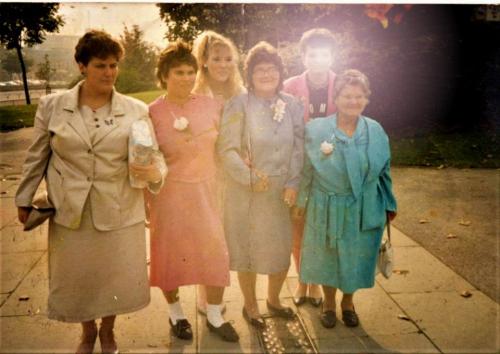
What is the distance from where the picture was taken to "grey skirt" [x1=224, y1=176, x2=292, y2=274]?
3.37 metres

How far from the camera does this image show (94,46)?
110 inches

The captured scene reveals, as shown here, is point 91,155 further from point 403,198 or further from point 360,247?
point 403,198

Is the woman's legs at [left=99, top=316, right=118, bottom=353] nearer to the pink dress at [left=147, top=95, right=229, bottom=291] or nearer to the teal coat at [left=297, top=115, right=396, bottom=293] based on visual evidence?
the pink dress at [left=147, top=95, right=229, bottom=291]

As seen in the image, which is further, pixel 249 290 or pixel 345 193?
pixel 249 290

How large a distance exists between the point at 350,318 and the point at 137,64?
251cm

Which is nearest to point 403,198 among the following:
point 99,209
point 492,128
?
point 492,128

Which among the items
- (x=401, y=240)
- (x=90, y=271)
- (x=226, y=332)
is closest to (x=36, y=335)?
(x=90, y=271)

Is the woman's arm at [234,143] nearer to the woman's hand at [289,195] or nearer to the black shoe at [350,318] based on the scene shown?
the woman's hand at [289,195]

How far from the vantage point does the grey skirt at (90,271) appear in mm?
2943

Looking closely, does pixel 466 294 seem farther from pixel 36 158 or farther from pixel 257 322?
pixel 36 158

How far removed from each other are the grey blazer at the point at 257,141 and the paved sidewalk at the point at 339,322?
1141 mm

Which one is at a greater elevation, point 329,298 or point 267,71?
point 267,71

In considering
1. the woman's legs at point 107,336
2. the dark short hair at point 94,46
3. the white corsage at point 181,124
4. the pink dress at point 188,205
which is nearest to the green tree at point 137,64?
the pink dress at point 188,205

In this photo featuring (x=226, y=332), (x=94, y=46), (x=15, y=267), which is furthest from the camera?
(x=15, y=267)
